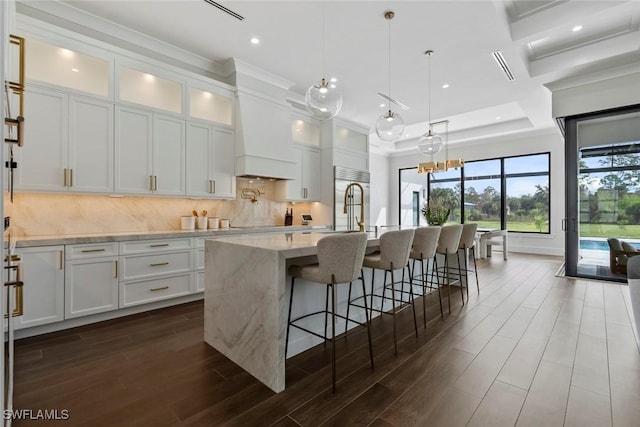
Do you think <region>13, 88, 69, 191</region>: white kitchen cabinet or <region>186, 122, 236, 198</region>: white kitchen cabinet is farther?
<region>186, 122, 236, 198</region>: white kitchen cabinet

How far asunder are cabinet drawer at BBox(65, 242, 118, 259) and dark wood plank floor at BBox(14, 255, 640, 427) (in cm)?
71

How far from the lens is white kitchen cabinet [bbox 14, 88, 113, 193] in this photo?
9.41ft

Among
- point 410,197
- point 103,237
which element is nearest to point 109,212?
point 103,237

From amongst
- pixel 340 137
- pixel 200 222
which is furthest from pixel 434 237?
pixel 340 137

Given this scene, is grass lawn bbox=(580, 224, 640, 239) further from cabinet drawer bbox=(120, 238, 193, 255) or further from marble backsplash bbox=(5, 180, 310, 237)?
cabinet drawer bbox=(120, 238, 193, 255)

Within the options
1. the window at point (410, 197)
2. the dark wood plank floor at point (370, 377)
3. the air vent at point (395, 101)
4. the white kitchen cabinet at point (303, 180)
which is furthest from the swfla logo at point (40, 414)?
the window at point (410, 197)

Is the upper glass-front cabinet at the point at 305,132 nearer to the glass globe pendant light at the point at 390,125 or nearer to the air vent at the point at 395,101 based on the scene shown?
the air vent at the point at 395,101

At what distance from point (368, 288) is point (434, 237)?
0.86 m

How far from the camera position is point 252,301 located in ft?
7.03

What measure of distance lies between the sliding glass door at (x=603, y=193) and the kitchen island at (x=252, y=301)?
4.60m

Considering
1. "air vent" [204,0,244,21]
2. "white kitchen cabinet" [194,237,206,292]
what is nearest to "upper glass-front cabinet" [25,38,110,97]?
"air vent" [204,0,244,21]

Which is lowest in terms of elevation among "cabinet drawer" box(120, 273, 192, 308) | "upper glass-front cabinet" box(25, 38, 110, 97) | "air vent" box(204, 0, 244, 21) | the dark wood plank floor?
the dark wood plank floor

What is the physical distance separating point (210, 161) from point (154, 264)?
63.5 inches

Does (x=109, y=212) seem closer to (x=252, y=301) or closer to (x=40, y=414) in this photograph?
(x=40, y=414)
